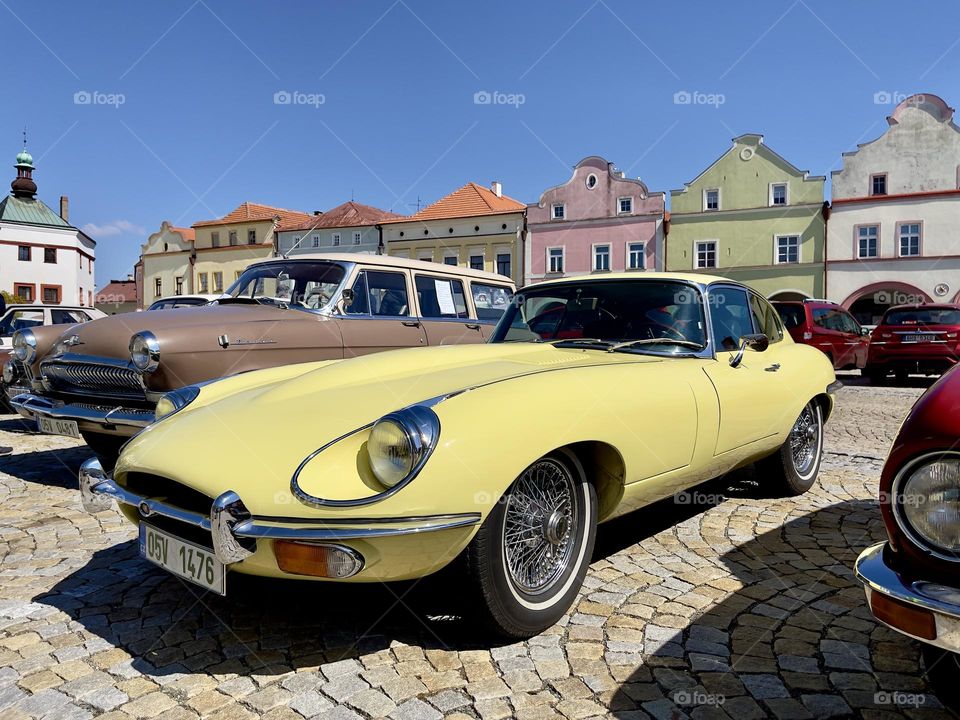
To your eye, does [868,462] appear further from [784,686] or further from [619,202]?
[619,202]

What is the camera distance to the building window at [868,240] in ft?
95.0

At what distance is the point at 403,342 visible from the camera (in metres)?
6.49

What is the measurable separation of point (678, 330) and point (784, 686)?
6.35 feet

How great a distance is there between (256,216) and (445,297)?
42495 mm

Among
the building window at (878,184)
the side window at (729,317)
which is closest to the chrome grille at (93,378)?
the side window at (729,317)

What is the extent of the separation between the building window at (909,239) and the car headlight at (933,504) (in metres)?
31.9

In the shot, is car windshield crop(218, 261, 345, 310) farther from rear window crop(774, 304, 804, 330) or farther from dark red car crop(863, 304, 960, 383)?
dark red car crop(863, 304, 960, 383)

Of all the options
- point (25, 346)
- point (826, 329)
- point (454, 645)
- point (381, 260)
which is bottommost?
point (454, 645)

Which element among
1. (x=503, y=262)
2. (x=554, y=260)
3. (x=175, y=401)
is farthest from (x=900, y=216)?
(x=175, y=401)

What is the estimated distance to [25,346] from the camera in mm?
6055

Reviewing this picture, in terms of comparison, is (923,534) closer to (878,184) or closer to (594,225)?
(594,225)

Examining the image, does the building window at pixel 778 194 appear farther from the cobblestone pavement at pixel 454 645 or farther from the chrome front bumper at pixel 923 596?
the chrome front bumper at pixel 923 596

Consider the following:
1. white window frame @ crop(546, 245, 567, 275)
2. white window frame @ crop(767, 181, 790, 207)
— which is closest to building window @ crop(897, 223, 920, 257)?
white window frame @ crop(767, 181, 790, 207)

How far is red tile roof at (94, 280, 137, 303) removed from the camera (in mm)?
62603
